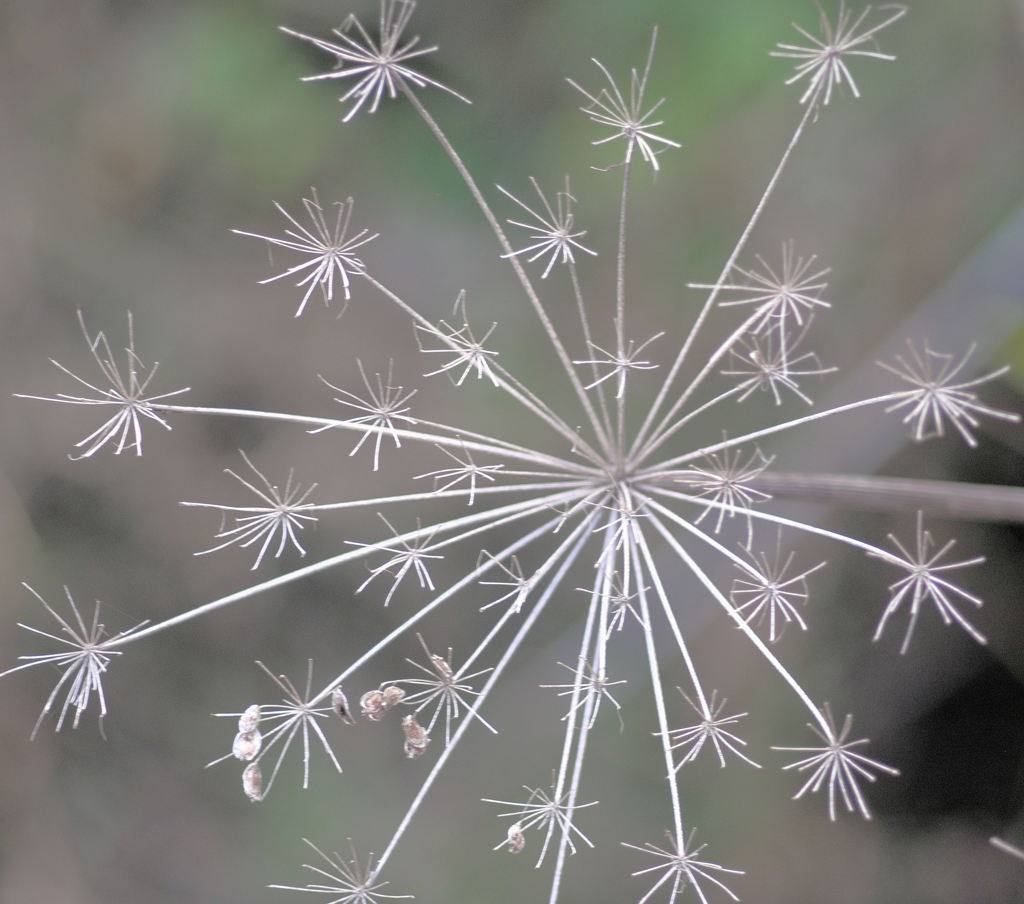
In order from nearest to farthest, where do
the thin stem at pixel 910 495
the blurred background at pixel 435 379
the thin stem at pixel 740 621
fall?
the thin stem at pixel 740 621, the thin stem at pixel 910 495, the blurred background at pixel 435 379

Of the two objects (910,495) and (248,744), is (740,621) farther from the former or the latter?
(248,744)

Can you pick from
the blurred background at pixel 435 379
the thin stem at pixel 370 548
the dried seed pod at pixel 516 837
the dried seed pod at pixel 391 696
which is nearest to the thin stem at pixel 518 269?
the thin stem at pixel 370 548

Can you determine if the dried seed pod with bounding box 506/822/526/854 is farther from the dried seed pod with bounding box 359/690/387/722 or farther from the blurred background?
the blurred background

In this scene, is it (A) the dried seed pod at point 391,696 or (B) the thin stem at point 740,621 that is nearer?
(B) the thin stem at point 740,621

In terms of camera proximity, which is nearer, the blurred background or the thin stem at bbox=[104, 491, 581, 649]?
the thin stem at bbox=[104, 491, 581, 649]

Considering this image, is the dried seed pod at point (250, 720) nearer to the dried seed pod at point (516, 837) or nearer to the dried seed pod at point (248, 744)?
the dried seed pod at point (248, 744)

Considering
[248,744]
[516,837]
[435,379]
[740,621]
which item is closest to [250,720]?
[248,744]

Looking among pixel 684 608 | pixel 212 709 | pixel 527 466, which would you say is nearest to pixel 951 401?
pixel 527 466

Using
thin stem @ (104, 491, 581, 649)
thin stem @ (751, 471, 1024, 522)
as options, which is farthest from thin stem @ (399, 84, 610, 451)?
thin stem @ (751, 471, 1024, 522)
